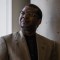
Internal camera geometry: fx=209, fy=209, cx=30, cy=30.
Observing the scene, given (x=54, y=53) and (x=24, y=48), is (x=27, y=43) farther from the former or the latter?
(x=54, y=53)

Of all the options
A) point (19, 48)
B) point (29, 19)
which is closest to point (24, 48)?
point (19, 48)

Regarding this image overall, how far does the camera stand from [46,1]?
145 centimetres

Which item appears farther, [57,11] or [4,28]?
[4,28]

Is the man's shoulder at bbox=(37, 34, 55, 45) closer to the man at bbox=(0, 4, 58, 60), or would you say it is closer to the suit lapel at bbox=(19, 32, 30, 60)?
the man at bbox=(0, 4, 58, 60)

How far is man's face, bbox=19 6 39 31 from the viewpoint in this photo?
1.27 meters

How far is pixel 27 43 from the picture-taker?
1.30m

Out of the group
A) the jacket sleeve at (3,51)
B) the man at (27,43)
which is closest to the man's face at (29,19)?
the man at (27,43)

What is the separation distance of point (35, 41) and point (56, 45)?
0.15 m

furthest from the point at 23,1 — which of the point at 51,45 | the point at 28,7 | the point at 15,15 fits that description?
the point at 51,45

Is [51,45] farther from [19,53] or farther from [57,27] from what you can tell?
[19,53]

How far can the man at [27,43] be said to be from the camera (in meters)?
1.25

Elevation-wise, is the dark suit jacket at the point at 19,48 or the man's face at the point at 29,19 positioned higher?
the man's face at the point at 29,19

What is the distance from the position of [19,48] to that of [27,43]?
0.07 m

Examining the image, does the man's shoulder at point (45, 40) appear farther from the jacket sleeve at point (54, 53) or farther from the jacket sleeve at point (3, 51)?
the jacket sleeve at point (3, 51)
